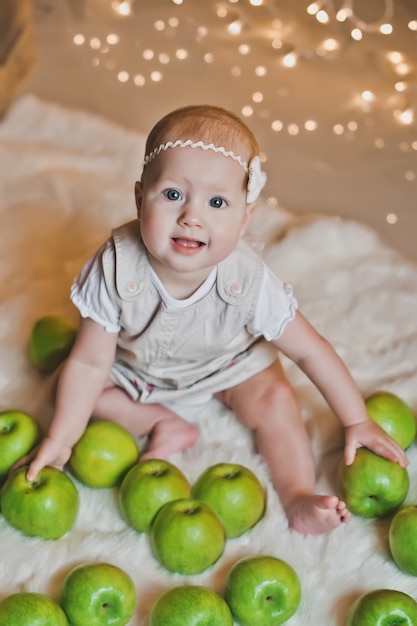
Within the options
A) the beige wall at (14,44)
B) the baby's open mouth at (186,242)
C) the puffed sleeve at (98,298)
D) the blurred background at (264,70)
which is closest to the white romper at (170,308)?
the puffed sleeve at (98,298)

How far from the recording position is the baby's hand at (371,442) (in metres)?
1.31

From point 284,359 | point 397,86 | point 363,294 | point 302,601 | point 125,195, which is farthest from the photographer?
point 397,86

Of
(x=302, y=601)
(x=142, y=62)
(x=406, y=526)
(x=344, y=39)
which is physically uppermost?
(x=344, y=39)

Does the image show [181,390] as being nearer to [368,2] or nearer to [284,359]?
[284,359]

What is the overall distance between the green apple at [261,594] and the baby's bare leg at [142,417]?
0.28m

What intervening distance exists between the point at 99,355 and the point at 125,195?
636 millimetres

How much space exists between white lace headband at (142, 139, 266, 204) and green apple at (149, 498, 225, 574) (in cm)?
41

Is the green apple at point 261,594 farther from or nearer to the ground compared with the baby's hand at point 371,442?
nearer to the ground

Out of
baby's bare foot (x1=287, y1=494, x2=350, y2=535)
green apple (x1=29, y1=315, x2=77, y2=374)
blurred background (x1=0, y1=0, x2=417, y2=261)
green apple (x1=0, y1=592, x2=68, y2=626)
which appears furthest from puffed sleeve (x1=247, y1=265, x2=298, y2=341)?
blurred background (x1=0, y1=0, x2=417, y2=261)

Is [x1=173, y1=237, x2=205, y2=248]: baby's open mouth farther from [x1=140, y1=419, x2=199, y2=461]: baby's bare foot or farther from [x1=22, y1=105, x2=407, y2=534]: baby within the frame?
[x1=140, y1=419, x2=199, y2=461]: baby's bare foot

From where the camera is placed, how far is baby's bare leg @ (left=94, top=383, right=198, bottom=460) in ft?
4.64

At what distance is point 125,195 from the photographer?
188cm

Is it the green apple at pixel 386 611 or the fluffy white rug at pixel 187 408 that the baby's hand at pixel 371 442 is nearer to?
the fluffy white rug at pixel 187 408

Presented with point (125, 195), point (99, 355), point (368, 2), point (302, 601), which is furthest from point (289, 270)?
point (368, 2)
